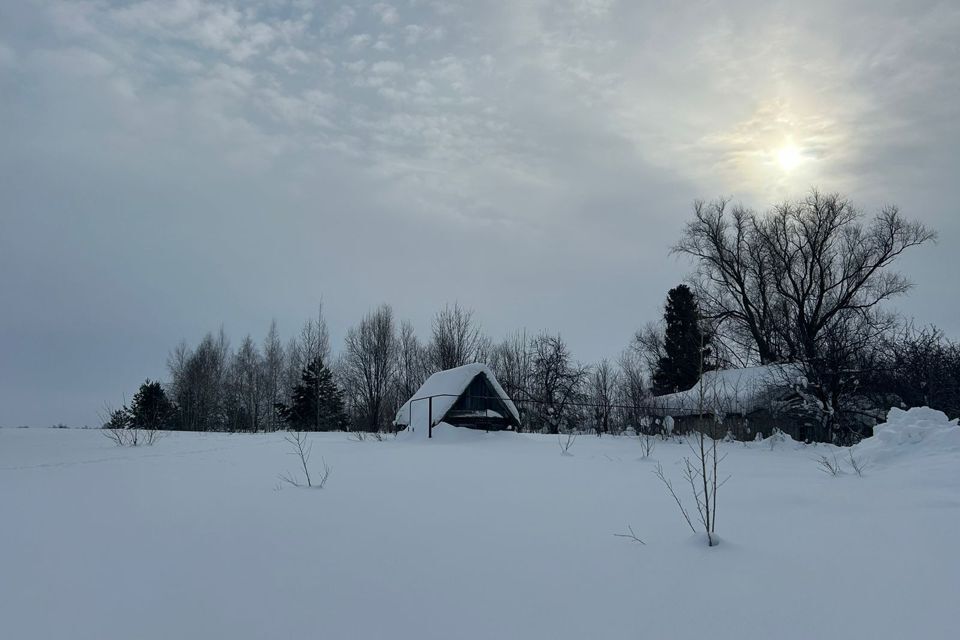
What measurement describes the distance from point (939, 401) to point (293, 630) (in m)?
14.9

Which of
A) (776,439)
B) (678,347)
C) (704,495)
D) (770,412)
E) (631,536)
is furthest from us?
(678,347)

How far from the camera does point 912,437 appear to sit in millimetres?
7574

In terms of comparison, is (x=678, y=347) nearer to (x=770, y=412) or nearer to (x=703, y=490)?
(x=770, y=412)

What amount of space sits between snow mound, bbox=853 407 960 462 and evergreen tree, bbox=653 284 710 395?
27.3 metres

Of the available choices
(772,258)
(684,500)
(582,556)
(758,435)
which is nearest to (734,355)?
(772,258)

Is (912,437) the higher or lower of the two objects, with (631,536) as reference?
higher

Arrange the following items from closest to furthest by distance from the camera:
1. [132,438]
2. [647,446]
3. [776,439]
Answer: [647,446]
[132,438]
[776,439]

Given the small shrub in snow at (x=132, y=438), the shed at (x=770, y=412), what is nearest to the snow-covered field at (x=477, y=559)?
the small shrub in snow at (x=132, y=438)

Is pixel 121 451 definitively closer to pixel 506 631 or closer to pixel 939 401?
pixel 506 631

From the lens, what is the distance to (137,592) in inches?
138

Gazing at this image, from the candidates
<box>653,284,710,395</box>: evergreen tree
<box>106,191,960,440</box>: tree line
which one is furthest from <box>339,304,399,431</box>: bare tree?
<box>653,284,710,395</box>: evergreen tree

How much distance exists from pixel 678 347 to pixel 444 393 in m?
25.3

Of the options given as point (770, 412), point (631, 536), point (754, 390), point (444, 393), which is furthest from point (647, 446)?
point (754, 390)

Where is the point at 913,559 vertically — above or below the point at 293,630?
above
